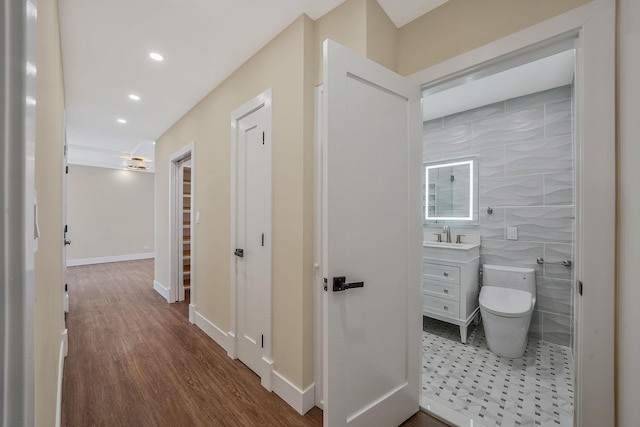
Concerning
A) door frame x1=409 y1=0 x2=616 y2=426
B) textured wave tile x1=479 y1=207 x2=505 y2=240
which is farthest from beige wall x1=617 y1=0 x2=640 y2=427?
textured wave tile x1=479 y1=207 x2=505 y2=240

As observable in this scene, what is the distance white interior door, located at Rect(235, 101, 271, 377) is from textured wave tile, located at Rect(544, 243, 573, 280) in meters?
2.75

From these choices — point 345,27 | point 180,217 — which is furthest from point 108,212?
point 345,27

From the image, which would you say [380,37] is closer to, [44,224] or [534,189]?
[44,224]

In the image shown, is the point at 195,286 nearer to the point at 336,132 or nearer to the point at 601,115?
the point at 336,132

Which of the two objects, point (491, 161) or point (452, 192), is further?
point (452, 192)

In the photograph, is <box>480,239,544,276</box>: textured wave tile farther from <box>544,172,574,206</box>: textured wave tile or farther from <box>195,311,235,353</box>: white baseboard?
<box>195,311,235,353</box>: white baseboard

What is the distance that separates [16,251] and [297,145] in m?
1.51

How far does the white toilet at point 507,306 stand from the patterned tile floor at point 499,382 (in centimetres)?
14

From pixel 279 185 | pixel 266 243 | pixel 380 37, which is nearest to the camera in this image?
pixel 380 37

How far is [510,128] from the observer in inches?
111

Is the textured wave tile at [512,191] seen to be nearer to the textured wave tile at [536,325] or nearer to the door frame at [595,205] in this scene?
the textured wave tile at [536,325]

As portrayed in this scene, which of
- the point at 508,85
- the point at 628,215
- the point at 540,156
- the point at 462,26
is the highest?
the point at 508,85

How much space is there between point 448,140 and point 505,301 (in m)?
1.92

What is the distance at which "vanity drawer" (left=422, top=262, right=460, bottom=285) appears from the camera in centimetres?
272
